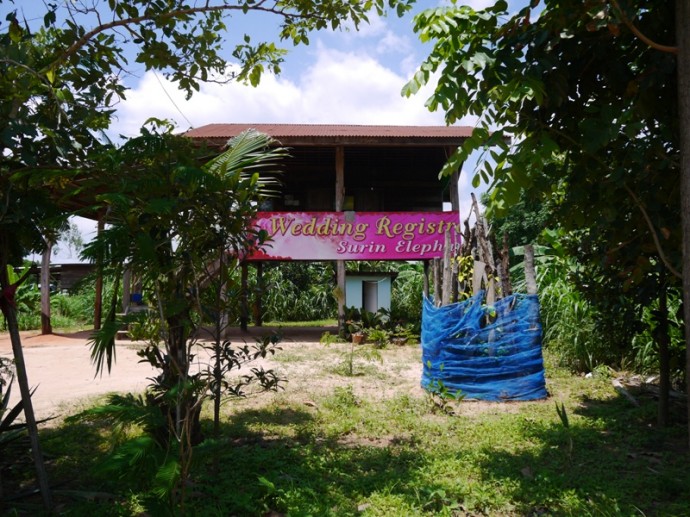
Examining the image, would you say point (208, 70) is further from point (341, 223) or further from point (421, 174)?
point (421, 174)

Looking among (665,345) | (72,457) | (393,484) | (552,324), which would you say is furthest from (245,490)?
(552,324)

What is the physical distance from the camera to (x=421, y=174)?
50.6ft

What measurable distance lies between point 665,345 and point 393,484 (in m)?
2.98

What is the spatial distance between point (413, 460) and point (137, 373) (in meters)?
5.85

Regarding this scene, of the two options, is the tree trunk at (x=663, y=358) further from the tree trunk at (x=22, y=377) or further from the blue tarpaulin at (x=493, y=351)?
the tree trunk at (x=22, y=377)

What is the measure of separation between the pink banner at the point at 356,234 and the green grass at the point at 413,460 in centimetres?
556

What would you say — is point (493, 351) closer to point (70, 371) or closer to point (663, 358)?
point (663, 358)

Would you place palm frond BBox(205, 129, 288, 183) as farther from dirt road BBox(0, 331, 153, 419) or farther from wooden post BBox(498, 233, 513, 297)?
wooden post BBox(498, 233, 513, 297)

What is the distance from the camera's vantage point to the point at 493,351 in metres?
6.38

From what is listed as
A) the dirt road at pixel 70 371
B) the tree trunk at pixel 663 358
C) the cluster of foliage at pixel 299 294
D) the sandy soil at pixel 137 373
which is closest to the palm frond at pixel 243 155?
the dirt road at pixel 70 371

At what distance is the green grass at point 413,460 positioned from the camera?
334 cm

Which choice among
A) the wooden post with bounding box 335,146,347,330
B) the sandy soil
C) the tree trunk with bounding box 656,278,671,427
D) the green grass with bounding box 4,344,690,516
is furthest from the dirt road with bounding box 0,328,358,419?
the tree trunk with bounding box 656,278,671,427

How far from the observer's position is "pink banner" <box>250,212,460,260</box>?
1184 centimetres

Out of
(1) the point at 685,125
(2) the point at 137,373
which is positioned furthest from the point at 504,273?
(2) the point at 137,373
